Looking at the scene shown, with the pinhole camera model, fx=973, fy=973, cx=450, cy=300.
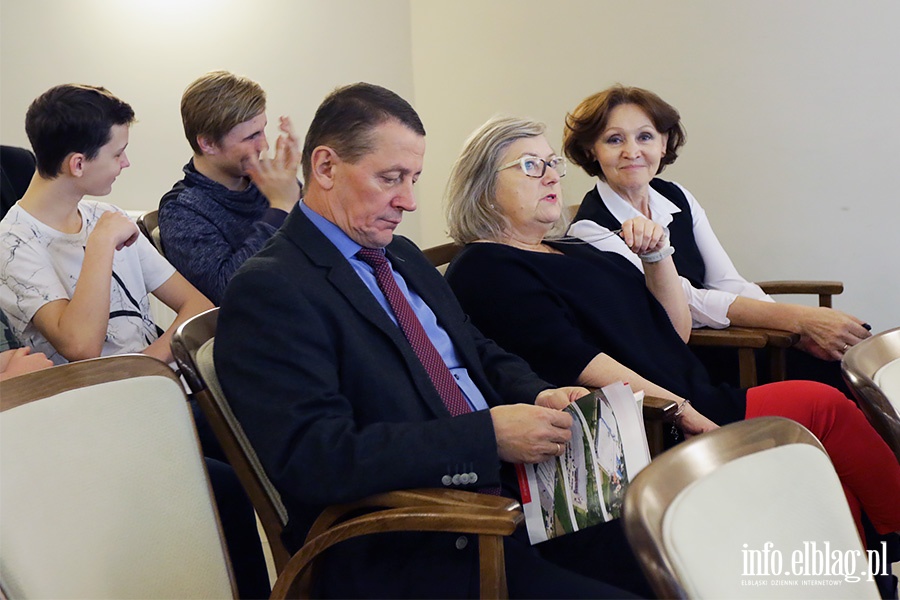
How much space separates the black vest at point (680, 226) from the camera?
2.80 m

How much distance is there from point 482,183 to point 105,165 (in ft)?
2.91

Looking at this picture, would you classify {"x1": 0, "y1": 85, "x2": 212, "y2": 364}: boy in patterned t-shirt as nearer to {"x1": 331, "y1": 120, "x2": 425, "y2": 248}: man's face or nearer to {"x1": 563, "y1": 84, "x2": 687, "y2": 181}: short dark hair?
{"x1": 331, "y1": 120, "x2": 425, "y2": 248}: man's face

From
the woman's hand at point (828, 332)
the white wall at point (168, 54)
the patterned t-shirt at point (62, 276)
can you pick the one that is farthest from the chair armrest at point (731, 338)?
the white wall at point (168, 54)

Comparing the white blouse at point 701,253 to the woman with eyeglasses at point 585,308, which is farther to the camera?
the white blouse at point 701,253

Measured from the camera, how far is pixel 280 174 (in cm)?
A: 265

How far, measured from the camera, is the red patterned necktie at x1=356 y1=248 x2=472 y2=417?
5.65 ft

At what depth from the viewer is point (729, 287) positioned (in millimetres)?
2932

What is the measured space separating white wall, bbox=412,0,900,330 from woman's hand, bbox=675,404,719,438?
148 centimetres

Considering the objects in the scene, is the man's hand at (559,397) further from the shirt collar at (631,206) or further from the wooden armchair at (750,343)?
the shirt collar at (631,206)

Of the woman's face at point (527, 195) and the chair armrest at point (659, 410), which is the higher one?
the woman's face at point (527, 195)

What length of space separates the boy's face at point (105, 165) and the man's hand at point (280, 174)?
42 centimetres

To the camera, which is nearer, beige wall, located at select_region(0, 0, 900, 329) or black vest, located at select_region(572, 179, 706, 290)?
black vest, located at select_region(572, 179, 706, 290)

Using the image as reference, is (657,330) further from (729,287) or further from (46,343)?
(46,343)

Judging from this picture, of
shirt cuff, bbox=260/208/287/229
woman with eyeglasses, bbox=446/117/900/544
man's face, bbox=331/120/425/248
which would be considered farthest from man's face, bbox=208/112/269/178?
man's face, bbox=331/120/425/248
